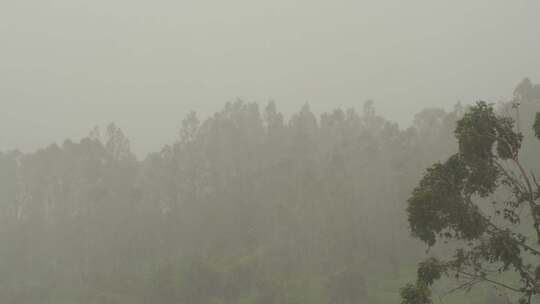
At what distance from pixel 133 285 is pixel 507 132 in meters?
52.5

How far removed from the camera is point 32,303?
58.8 m

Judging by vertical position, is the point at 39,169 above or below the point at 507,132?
above

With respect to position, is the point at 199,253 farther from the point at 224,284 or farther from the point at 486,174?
the point at 486,174

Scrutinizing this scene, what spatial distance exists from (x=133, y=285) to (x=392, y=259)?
3286cm

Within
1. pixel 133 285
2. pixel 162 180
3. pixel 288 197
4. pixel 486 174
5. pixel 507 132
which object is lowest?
pixel 486 174

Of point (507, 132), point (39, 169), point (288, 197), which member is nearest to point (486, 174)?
point (507, 132)

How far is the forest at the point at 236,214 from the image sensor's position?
56188 mm

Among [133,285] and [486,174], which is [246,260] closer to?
[133,285]

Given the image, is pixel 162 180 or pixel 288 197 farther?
pixel 162 180

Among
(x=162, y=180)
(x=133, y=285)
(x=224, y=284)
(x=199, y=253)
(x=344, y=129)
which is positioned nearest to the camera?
(x=224, y=284)

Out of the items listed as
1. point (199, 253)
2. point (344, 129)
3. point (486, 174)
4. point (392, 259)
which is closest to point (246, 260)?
point (199, 253)

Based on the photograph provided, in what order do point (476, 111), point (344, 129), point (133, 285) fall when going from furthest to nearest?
point (344, 129), point (133, 285), point (476, 111)

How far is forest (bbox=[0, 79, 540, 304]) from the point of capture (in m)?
56.2

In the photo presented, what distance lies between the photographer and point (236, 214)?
240ft
